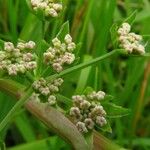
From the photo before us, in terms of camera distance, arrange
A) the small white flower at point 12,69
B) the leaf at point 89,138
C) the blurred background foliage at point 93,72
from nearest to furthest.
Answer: the small white flower at point 12,69, the leaf at point 89,138, the blurred background foliage at point 93,72

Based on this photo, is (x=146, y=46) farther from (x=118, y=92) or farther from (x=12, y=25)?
(x=118, y=92)

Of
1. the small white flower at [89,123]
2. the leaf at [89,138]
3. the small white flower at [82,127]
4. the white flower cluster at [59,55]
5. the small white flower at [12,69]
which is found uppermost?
the white flower cluster at [59,55]

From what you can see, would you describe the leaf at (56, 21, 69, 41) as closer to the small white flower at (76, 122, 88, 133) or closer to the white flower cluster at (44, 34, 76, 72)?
the white flower cluster at (44, 34, 76, 72)

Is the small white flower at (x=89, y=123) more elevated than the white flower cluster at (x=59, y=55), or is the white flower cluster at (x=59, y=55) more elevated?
the white flower cluster at (x=59, y=55)

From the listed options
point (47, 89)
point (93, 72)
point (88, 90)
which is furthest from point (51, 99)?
point (93, 72)

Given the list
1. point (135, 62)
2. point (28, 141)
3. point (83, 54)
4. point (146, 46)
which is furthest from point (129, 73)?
point (146, 46)

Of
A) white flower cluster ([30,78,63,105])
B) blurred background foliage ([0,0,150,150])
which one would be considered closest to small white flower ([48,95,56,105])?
white flower cluster ([30,78,63,105])

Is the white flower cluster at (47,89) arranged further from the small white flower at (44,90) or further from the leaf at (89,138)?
the leaf at (89,138)

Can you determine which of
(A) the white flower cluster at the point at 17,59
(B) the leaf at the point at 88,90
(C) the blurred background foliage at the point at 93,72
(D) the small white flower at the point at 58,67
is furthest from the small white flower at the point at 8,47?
(C) the blurred background foliage at the point at 93,72
